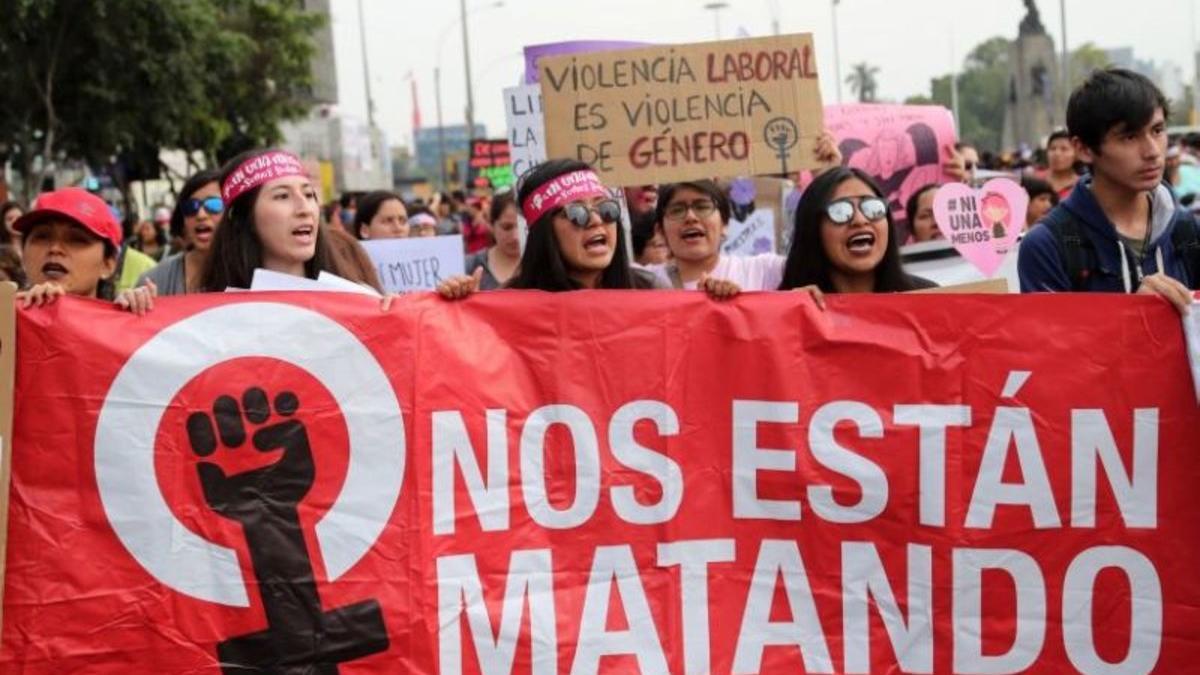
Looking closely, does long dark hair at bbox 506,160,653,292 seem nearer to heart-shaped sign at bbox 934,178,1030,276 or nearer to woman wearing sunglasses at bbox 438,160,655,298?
woman wearing sunglasses at bbox 438,160,655,298

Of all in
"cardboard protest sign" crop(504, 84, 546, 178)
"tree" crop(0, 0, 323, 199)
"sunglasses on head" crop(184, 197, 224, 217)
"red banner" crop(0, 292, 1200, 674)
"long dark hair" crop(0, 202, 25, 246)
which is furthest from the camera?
"tree" crop(0, 0, 323, 199)

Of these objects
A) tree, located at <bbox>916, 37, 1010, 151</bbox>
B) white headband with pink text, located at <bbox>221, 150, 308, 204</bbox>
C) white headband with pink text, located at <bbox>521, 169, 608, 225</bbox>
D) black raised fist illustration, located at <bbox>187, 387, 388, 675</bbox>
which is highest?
tree, located at <bbox>916, 37, 1010, 151</bbox>

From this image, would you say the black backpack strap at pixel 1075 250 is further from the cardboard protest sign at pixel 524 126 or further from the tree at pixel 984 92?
the tree at pixel 984 92

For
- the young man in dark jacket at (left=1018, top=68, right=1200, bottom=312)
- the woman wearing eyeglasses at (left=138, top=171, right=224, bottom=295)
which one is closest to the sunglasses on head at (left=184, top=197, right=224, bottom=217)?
the woman wearing eyeglasses at (left=138, top=171, right=224, bottom=295)

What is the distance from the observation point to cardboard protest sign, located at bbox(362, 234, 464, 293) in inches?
287

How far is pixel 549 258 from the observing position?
13.9ft

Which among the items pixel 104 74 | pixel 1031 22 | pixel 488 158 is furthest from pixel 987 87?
pixel 488 158

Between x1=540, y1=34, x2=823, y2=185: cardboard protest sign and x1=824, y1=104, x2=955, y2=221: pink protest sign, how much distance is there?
10.1 ft

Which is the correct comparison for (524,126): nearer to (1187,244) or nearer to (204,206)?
(204,206)

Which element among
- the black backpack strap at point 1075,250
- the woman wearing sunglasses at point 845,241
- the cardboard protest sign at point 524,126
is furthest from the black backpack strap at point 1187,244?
the cardboard protest sign at point 524,126

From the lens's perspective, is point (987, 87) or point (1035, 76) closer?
point (1035, 76)

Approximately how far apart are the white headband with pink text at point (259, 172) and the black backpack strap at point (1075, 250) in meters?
2.08

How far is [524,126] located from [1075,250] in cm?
337

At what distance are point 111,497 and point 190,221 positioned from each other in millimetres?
2381
